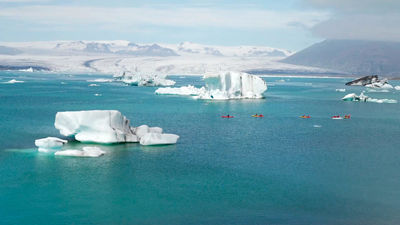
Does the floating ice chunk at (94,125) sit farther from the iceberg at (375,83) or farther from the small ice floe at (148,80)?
the iceberg at (375,83)

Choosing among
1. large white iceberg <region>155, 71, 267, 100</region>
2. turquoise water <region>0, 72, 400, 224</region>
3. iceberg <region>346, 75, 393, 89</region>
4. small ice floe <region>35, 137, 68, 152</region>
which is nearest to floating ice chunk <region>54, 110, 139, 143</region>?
turquoise water <region>0, 72, 400, 224</region>

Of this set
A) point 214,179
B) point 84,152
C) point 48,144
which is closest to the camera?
point 214,179

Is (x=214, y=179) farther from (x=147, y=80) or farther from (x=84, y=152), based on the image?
(x=147, y=80)

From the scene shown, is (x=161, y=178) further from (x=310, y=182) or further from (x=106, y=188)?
(x=310, y=182)

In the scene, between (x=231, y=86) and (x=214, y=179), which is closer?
(x=214, y=179)

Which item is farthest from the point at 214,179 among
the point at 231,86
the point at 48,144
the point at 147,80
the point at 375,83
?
the point at 375,83

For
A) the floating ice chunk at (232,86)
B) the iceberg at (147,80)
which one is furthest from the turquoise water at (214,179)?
the iceberg at (147,80)

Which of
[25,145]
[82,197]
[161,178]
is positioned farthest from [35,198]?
[25,145]

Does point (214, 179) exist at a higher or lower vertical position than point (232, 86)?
lower
